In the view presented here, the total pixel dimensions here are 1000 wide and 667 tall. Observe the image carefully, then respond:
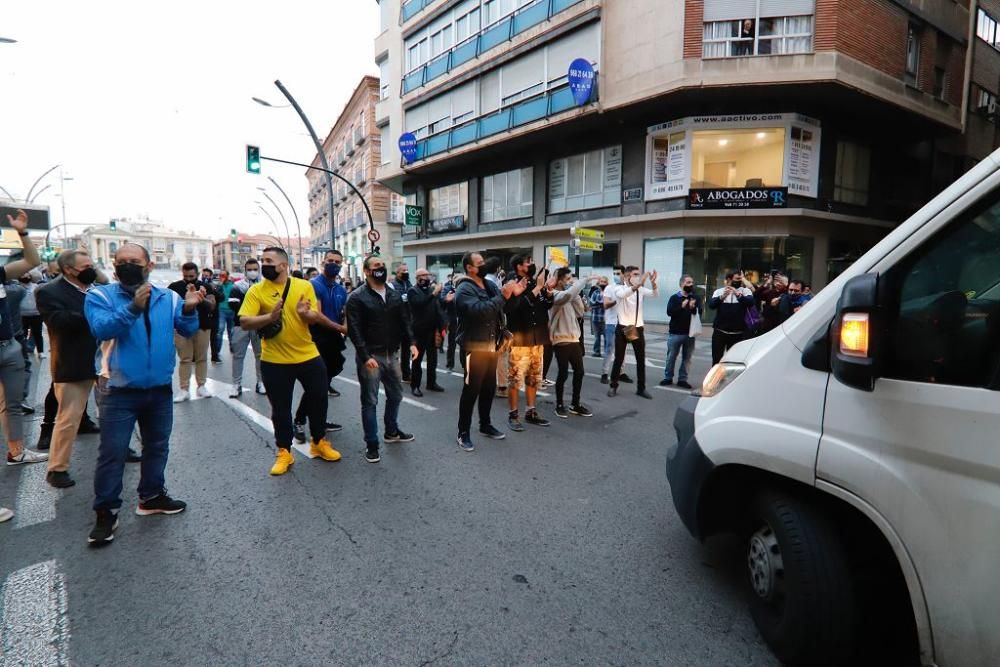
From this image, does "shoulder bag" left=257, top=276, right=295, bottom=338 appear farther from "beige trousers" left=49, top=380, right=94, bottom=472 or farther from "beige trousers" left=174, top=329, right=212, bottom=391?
"beige trousers" left=174, top=329, right=212, bottom=391

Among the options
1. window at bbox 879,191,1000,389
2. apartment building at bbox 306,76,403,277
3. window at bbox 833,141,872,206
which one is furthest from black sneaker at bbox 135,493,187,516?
apartment building at bbox 306,76,403,277

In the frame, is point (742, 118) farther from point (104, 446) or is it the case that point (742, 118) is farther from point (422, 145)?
point (104, 446)

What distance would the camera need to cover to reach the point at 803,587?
2.02 m

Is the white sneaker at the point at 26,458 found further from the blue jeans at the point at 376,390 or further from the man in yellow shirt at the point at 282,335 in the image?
the blue jeans at the point at 376,390

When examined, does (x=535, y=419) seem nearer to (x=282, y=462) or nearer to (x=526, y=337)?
(x=526, y=337)

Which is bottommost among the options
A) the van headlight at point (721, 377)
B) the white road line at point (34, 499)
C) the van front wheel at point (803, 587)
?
the white road line at point (34, 499)

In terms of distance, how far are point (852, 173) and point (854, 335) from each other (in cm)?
2041

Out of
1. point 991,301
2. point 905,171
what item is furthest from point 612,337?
point 905,171

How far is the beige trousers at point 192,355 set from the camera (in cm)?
→ 697

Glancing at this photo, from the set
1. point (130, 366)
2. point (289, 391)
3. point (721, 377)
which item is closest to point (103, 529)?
point (130, 366)

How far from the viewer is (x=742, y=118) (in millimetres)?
15766

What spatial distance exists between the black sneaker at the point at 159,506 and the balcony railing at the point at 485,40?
19696 mm

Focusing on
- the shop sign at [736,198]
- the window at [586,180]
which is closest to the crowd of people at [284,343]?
the shop sign at [736,198]

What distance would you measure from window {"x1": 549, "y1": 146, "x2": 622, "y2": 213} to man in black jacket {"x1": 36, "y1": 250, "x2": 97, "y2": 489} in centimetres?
1694
